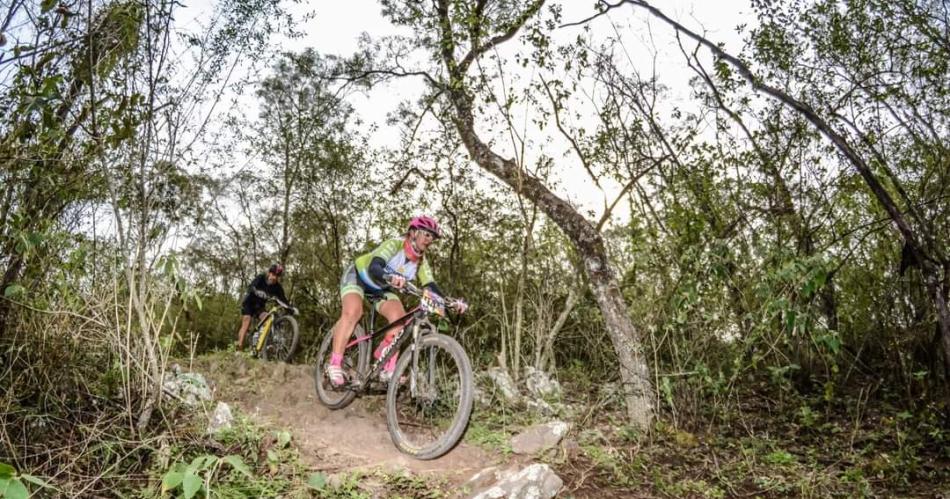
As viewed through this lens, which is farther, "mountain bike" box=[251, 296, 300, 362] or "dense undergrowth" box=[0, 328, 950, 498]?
"mountain bike" box=[251, 296, 300, 362]

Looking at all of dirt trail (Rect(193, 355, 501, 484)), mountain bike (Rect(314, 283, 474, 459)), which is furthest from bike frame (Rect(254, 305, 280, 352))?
mountain bike (Rect(314, 283, 474, 459))

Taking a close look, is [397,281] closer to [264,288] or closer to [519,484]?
[519,484]

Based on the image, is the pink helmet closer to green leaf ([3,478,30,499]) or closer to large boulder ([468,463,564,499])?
large boulder ([468,463,564,499])

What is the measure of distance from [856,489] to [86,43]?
248 inches

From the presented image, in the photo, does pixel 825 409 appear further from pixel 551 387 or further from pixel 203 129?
pixel 203 129

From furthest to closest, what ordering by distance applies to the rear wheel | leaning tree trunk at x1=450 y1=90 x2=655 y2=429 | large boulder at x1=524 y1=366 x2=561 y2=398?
large boulder at x1=524 y1=366 x2=561 y2=398 < the rear wheel < leaning tree trunk at x1=450 y1=90 x2=655 y2=429

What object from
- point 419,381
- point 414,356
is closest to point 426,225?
point 414,356

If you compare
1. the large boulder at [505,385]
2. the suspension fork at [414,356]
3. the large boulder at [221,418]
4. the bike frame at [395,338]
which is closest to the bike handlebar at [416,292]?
the bike frame at [395,338]

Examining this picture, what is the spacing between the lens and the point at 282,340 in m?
8.72

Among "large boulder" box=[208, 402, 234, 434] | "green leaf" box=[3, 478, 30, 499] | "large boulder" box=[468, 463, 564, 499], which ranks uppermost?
"green leaf" box=[3, 478, 30, 499]

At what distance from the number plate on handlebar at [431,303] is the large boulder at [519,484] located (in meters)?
1.33

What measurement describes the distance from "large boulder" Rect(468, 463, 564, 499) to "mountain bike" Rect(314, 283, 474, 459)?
1.32 feet

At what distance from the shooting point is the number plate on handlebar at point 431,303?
14.8 ft

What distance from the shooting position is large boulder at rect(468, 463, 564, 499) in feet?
11.2
